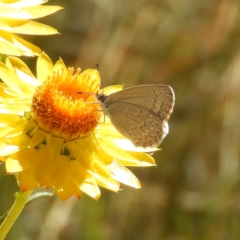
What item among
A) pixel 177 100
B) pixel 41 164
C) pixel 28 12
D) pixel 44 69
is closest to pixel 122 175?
pixel 41 164

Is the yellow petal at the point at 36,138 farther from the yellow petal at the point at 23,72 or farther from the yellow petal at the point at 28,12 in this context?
the yellow petal at the point at 28,12

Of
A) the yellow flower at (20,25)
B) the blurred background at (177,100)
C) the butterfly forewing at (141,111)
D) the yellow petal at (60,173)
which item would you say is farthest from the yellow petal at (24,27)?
the blurred background at (177,100)

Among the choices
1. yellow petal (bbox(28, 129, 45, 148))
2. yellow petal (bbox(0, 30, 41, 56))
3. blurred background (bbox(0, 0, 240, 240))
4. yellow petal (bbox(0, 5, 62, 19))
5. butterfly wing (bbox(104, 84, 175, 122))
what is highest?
yellow petal (bbox(0, 5, 62, 19))

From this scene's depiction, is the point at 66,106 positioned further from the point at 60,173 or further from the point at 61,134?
the point at 60,173

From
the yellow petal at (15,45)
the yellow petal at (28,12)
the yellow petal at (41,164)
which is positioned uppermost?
the yellow petal at (28,12)

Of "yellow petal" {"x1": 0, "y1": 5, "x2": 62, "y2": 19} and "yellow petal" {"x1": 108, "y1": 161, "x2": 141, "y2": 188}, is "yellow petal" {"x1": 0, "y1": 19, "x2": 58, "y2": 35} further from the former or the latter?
"yellow petal" {"x1": 108, "y1": 161, "x2": 141, "y2": 188}

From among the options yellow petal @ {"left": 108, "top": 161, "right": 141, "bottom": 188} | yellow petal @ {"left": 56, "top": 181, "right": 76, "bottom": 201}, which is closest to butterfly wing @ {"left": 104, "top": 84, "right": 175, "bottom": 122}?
yellow petal @ {"left": 108, "top": 161, "right": 141, "bottom": 188}

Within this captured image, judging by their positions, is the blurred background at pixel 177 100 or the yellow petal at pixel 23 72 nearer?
the yellow petal at pixel 23 72
